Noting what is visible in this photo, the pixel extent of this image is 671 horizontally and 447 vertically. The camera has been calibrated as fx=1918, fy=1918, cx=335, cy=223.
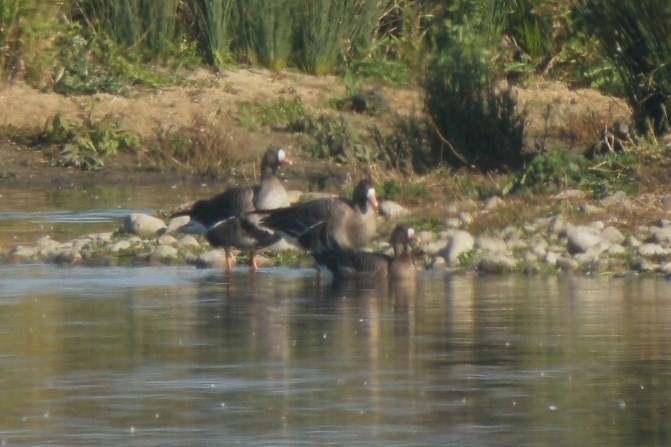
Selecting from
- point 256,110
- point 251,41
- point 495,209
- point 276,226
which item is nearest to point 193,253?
point 276,226

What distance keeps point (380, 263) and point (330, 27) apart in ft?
47.1

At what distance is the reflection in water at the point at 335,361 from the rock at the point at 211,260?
1239 mm

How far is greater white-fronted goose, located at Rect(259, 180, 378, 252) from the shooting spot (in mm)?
15914

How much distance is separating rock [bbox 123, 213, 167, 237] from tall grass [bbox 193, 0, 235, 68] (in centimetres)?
1031

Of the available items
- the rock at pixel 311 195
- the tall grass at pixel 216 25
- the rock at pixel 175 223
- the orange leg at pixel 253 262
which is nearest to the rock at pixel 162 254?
the orange leg at pixel 253 262

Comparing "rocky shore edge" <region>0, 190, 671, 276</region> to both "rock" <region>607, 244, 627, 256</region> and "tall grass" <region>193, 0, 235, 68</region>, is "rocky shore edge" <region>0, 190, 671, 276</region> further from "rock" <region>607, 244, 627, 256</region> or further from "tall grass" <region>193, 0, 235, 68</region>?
"tall grass" <region>193, 0, 235, 68</region>

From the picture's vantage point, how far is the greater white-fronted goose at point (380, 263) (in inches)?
595

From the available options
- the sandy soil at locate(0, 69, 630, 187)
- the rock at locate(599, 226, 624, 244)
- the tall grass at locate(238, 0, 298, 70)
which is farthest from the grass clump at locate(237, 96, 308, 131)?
the rock at locate(599, 226, 624, 244)

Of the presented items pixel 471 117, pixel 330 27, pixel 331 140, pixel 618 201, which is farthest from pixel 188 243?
pixel 330 27

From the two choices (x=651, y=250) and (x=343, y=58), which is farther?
(x=343, y=58)

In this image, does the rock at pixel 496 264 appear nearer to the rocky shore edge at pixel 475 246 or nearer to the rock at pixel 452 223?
the rocky shore edge at pixel 475 246

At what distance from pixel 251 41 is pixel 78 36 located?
268 centimetres

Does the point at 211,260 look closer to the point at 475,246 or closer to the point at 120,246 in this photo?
the point at 120,246

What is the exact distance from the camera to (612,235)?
16078 millimetres
